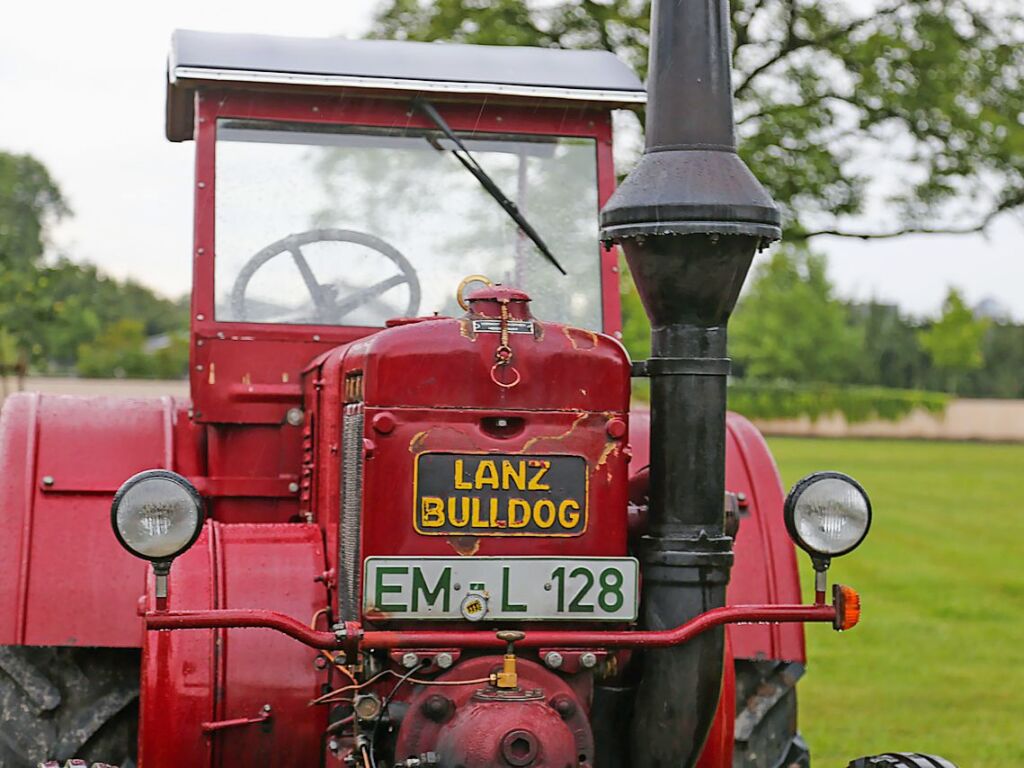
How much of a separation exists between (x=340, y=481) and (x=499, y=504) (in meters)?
0.63

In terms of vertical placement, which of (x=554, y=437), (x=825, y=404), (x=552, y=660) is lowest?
(x=552, y=660)

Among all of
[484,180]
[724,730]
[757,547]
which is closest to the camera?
[724,730]

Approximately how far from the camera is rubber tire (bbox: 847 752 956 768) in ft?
15.4

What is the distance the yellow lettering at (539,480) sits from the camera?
4461 mm

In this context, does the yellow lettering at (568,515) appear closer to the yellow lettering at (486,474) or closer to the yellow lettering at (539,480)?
the yellow lettering at (539,480)

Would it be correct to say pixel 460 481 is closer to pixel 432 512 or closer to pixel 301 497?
pixel 432 512

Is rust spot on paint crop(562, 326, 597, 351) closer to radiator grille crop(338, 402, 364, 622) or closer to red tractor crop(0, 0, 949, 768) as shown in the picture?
red tractor crop(0, 0, 949, 768)

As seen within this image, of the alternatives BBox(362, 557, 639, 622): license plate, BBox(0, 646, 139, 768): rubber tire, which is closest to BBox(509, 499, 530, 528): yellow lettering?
BBox(362, 557, 639, 622): license plate

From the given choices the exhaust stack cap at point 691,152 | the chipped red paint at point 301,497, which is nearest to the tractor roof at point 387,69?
the chipped red paint at point 301,497

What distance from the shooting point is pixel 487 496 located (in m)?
4.43

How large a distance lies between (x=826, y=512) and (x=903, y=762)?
2.59 ft

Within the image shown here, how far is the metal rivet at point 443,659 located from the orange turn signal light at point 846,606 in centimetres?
101

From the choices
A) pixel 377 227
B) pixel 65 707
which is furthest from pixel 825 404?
pixel 65 707

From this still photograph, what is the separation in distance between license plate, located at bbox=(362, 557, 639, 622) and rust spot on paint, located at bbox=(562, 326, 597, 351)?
56cm
